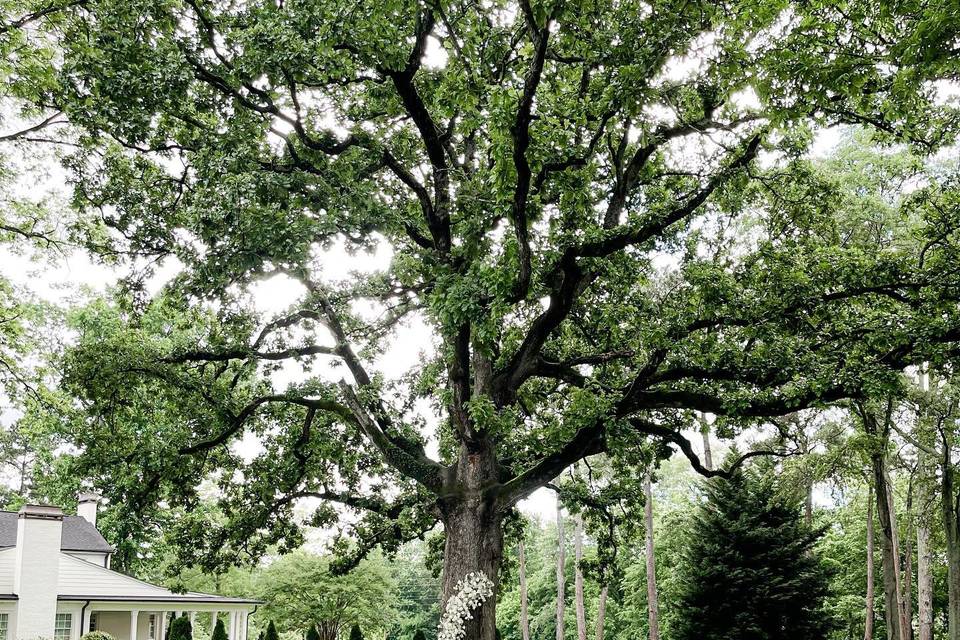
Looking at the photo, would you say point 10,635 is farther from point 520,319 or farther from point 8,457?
point 8,457

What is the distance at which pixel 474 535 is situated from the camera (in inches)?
379

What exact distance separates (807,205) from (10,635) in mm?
19341

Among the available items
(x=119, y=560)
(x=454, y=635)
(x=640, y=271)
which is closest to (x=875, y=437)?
(x=640, y=271)

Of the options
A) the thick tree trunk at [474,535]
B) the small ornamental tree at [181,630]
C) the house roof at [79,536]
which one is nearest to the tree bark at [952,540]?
the thick tree trunk at [474,535]

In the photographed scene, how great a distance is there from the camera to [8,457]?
37188 millimetres

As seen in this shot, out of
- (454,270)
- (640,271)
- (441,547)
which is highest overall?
(640,271)

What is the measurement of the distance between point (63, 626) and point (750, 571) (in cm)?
1752

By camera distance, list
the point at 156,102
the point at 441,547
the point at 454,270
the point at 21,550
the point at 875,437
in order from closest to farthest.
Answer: the point at 156,102 < the point at 454,270 < the point at 875,437 < the point at 441,547 < the point at 21,550

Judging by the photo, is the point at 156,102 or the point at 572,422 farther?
the point at 572,422

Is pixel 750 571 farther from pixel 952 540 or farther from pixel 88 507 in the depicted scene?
pixel 88 507

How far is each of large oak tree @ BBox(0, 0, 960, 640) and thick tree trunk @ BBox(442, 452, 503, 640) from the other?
41 millimetres

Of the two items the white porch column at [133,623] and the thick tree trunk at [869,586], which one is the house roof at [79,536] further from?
the thick tree trunk at [869,586]

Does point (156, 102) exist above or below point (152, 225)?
above

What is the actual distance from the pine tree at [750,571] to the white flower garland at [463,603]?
9.45m
